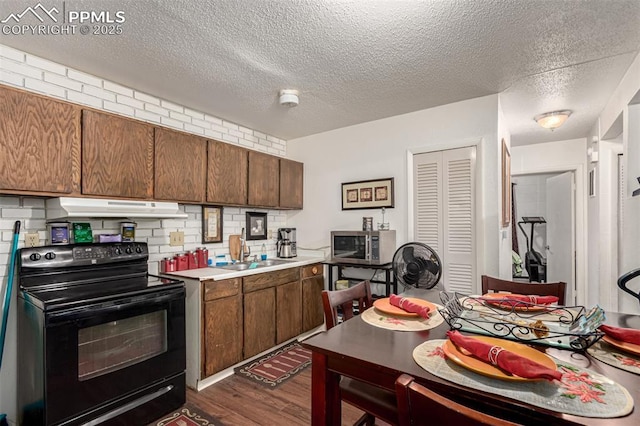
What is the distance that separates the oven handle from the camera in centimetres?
166

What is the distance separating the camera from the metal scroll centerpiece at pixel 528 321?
3.59 ft

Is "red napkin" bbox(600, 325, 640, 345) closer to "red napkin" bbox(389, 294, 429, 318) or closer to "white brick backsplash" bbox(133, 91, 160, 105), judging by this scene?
"red napkin" bbox(389, 294, 429, 318)

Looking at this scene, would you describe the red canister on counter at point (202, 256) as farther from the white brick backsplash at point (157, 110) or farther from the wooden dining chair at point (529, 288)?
the wooden dining chair at point (529, 288)

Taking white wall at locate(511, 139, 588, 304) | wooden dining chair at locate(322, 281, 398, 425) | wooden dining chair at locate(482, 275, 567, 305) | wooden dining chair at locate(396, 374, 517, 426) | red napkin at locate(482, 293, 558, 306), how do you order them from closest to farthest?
wooden dining chair at locate(396, 374, 517, 426) < wooden dining chair at locate(322, 281, 398, 425) < red napkin at locate(482, 293, 558, 306) < wooden dining chair at locate(482, 275, 567, 305) < white wall at locate(511, 139, 588, 304)

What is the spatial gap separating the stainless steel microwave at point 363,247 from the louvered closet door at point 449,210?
327mm

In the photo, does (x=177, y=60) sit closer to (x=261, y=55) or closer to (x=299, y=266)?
(x=261, y=55)

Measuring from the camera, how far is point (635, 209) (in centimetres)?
239

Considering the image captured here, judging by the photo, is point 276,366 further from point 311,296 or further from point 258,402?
point 311,296

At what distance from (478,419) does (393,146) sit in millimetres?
2954

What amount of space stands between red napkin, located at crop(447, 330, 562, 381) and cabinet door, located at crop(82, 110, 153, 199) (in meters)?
2.32

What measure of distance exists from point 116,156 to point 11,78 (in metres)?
0.71

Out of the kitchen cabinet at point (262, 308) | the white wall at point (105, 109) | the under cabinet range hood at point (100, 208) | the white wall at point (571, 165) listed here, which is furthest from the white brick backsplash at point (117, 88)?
the white wall at point (571, 165)

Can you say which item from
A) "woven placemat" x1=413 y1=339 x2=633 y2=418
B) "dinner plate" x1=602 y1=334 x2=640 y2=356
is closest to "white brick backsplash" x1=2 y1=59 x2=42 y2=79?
"woven placemat" x1=413 y1=339 x2=633 y2=418

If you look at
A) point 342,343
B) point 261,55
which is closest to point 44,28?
point 261,55
